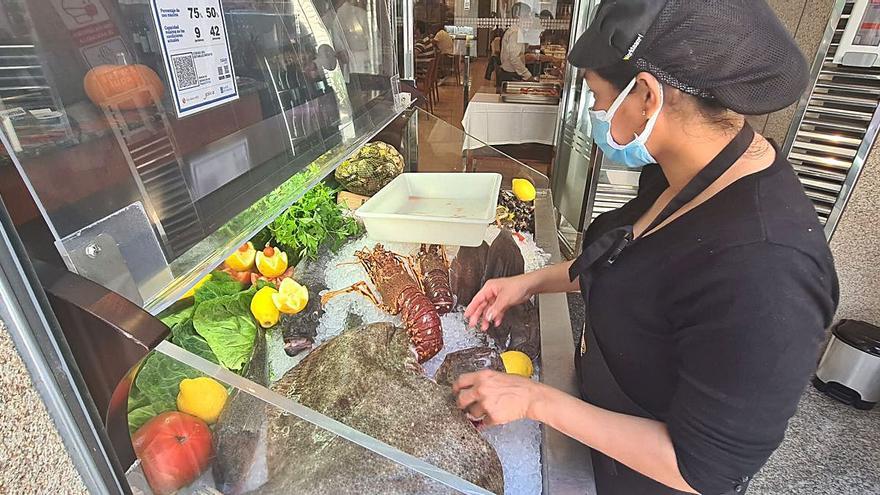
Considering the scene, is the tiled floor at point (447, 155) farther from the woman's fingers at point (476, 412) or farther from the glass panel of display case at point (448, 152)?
the woman's fingers at point (476, 412)

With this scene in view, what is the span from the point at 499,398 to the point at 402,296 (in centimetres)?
56

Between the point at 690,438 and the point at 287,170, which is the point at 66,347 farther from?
the point at 690,438

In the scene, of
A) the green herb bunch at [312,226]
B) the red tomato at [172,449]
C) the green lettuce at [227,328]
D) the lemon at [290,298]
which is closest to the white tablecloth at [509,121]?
the green herb bunch at [312,226]

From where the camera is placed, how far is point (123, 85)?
0.79 m

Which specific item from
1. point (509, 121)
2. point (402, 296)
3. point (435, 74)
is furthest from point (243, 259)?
point (435, 74)

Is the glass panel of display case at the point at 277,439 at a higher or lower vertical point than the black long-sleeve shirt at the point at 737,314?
lower

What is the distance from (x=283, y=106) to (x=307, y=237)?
1.61 ft

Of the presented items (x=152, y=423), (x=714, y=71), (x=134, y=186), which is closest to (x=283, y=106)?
(x=134, y=186)

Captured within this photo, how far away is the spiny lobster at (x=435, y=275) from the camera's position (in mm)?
1562

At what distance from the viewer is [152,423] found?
80 centimetres

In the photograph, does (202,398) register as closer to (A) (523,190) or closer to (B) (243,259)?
(B) (243,259)

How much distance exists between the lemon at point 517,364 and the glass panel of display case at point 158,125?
2.35ft

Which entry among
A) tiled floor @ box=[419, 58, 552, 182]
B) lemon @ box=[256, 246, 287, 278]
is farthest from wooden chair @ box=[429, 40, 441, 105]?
lemon @ box=[256, 246, 287, 278]

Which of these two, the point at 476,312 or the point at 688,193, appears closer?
the point at 688,193
